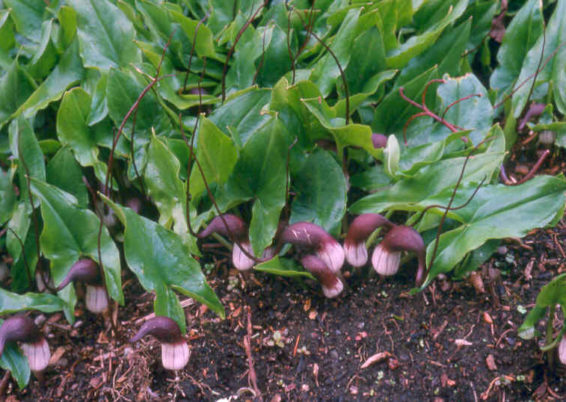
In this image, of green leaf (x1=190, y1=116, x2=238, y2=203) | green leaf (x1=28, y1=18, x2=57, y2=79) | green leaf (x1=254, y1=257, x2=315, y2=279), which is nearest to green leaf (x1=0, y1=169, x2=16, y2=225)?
green leaf (x1=28, y1=18, x2=57, y2=79)

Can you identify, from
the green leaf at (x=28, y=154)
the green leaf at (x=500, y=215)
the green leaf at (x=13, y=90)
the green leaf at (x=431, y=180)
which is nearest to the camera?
the green leaf at (x=500, y=215)

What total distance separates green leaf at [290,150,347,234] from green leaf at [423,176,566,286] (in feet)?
0.88

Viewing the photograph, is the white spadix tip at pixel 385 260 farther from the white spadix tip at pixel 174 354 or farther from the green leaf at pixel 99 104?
the green leaf at pixel 99 104

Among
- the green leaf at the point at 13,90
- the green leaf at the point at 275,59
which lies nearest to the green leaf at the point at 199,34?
the green leaf at the point at 275,59

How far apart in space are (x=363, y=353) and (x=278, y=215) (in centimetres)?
42

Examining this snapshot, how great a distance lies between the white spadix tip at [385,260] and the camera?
1.36m

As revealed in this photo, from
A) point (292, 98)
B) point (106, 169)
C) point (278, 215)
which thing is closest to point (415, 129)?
point (292, 98)

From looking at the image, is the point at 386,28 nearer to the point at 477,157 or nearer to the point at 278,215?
the point at 477,157

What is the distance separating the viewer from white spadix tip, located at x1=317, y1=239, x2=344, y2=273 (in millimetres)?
1363

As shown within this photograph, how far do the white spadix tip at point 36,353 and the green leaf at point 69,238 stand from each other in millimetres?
176

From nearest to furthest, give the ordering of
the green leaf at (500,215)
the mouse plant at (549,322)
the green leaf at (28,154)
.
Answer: the mouse plant at (549,322) → the green leaf at (500,215) → the green leaf at (28,154)

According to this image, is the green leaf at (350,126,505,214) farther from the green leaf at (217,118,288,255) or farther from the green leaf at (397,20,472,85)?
the green leaf at (397,20,472,85)

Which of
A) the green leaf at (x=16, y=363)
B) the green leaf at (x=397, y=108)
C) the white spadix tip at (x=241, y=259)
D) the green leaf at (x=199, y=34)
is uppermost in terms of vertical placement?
the green leaf at (x=199, y=34)

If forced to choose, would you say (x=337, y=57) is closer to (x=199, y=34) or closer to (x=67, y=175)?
(x=199, y=34)
